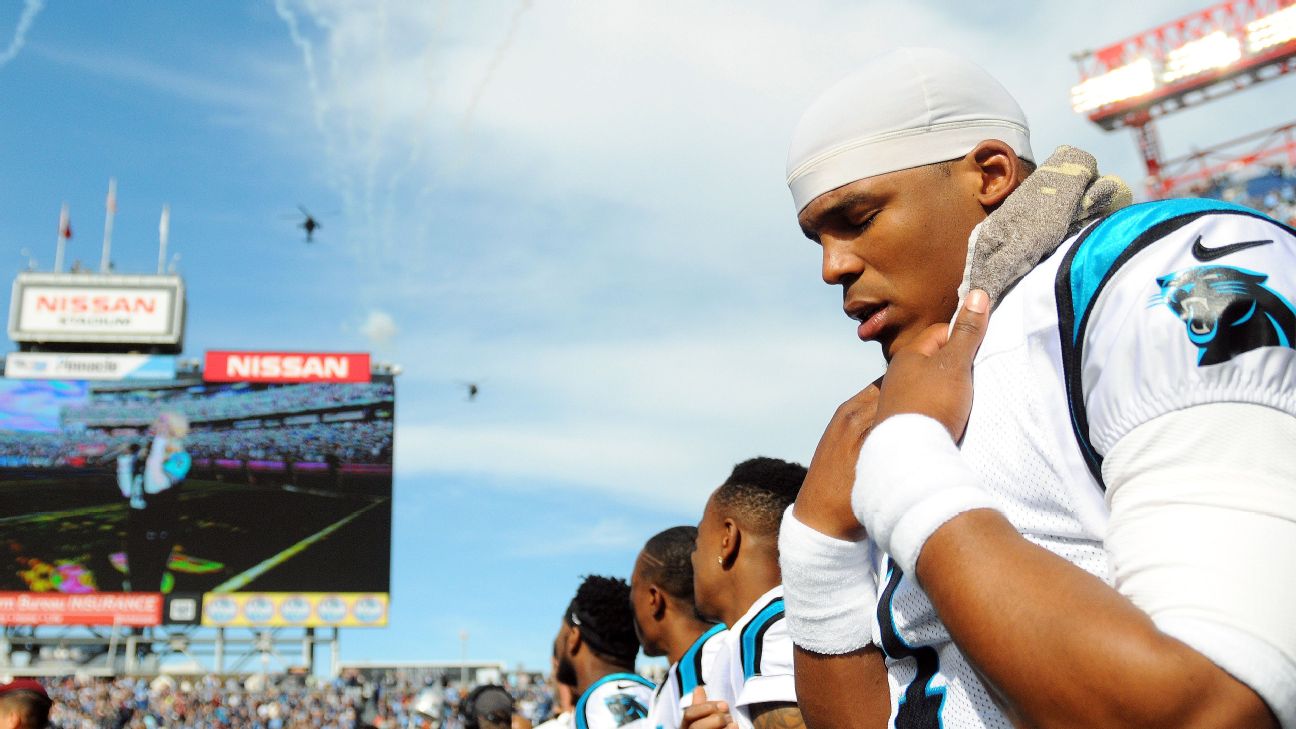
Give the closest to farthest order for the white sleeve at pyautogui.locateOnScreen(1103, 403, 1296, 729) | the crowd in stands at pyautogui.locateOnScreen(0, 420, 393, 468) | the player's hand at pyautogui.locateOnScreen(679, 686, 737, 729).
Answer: the white sleeve at pyautogui.locateOnScreen(1103, 403, 1296, 729), the player's hand at pyautogui.locateOnScreen(679, 686, 737, 729), the crowd in stands at pyautogui.locateOnScreen(0, 420, 393, 468)

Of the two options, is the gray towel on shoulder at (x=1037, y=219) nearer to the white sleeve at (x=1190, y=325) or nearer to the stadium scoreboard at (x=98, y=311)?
the white sleeve at (x=1190, y=325)

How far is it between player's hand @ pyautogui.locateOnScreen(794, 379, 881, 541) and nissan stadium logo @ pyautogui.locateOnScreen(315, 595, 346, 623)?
92.3 feet

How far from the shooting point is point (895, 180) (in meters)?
1.52

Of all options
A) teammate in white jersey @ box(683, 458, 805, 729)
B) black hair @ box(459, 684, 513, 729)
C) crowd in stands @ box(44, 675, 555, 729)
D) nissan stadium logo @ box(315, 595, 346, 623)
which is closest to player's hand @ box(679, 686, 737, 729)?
teammate in white jersey @ box(683, 458, 805, 729)

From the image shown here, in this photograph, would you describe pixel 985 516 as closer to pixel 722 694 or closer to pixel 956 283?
pixel 956 283

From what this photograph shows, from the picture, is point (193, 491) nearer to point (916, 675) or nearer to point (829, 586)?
point (829, 586)

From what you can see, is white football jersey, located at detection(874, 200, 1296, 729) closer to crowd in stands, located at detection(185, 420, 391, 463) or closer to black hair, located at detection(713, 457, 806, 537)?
black hair, located at detection(713, 457, 806, 537)

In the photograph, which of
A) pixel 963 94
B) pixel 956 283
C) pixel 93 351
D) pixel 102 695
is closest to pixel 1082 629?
pixel 956 283

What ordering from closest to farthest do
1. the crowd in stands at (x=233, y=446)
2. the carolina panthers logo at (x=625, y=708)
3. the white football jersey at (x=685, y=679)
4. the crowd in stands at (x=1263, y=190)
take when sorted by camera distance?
A: the white football jersey at (x=685, y=679), the carolina panthers logo at (x=625, y=708), the crowd in stands at (x=1263, y=190), the crowd in stands at (x=233, y=446)

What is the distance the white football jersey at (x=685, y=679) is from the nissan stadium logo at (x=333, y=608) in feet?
83.4

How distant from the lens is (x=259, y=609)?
28.3 m

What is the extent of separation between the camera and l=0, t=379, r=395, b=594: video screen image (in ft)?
91.7

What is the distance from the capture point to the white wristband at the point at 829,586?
152 centimetres

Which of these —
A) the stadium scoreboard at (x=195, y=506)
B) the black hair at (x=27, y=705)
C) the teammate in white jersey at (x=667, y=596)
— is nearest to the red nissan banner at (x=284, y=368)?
the stadium scoreboard at (x=195, y=506)
